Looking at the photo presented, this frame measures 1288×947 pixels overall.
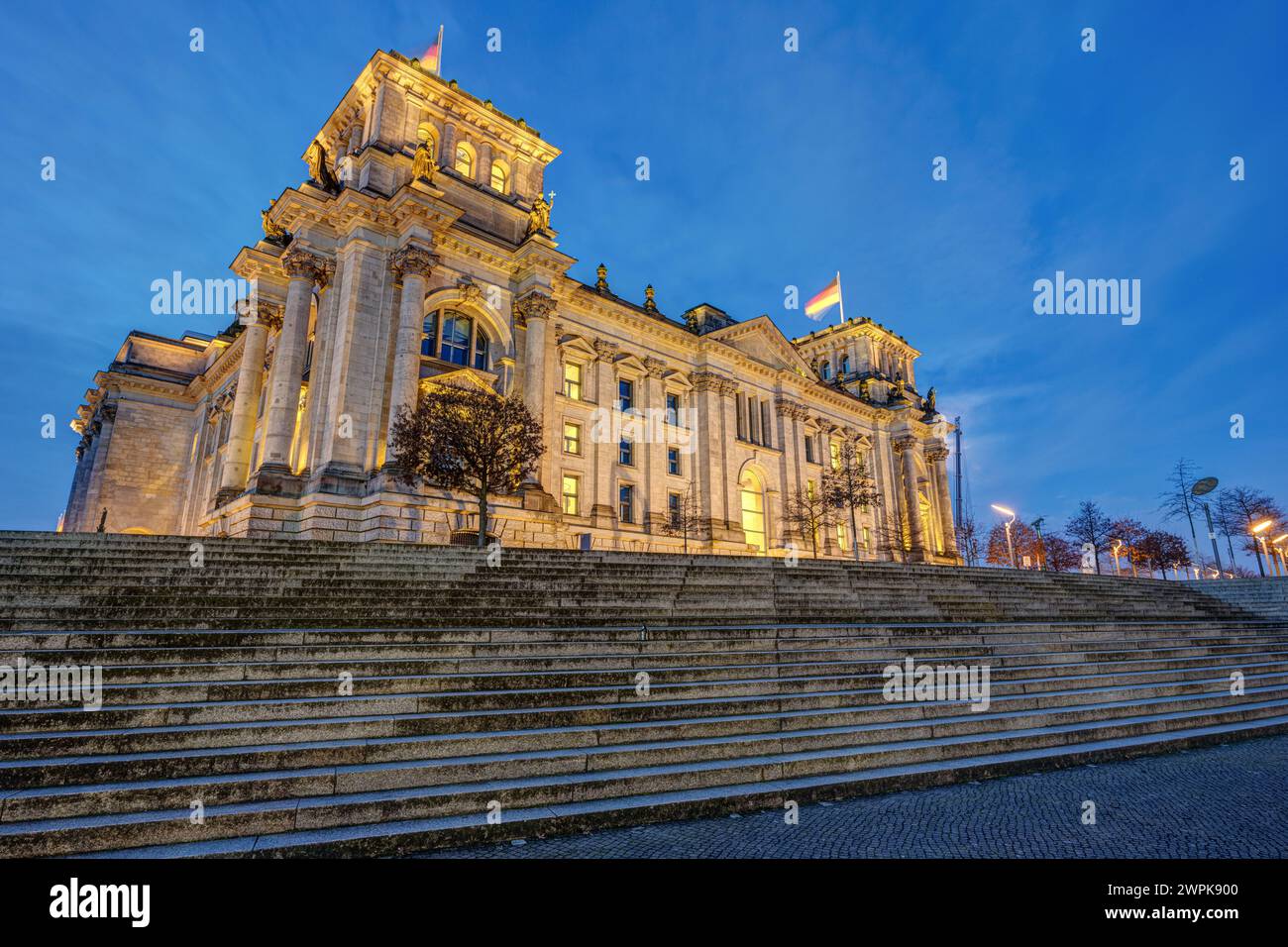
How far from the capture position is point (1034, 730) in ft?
29.3

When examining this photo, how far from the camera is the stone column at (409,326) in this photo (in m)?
24.4

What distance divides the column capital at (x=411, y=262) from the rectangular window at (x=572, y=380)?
30.9 feet

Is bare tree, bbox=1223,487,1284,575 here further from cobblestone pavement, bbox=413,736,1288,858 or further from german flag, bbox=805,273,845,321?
cobblestone pavement, bbox=413,736,1288,858

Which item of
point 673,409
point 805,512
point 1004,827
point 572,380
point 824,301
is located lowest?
point 1004,827

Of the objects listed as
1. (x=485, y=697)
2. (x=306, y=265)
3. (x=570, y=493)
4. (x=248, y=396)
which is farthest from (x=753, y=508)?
(x=485, y=697)

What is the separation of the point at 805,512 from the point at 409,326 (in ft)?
91.8

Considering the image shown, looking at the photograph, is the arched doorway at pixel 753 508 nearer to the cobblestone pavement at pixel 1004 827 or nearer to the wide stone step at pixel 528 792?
the wide stone step at pixel 528 792

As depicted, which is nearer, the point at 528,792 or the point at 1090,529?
the point at 528,792

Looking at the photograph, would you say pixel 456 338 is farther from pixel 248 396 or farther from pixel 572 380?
pixel 248 396

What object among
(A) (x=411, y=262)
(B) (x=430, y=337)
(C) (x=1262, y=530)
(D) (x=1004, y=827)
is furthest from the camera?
(C) (x=1262, y=530)

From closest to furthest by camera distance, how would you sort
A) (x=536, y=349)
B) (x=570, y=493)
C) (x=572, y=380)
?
1. (x=536, y=349)
2. (x=570, y=493)
3. (x=572, y=380)

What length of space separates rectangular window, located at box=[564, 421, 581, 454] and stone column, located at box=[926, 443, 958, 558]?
36.2 m

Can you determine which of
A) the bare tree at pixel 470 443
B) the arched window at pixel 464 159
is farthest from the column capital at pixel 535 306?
the bare tree at pixel 470 443

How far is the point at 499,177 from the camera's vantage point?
34000 mm
